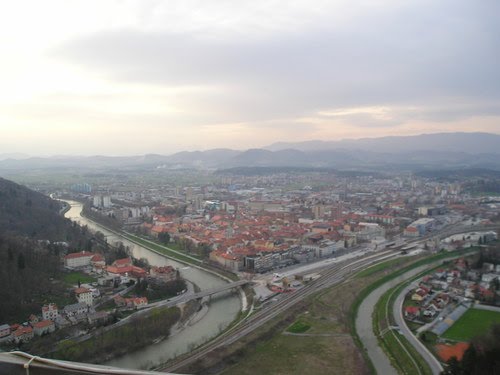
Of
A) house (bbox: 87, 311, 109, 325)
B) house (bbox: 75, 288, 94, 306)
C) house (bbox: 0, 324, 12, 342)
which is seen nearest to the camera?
house (bbox: 0, 324, 12, 342)

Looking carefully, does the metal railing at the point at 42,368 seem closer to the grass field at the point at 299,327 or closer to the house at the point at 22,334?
the grass field at the point at 299,327

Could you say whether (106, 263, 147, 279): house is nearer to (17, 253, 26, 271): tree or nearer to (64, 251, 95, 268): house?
(64, 251, 95, 268): house

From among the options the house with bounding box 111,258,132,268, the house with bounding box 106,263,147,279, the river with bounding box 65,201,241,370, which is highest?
the house with bounding box 111,258,132,268

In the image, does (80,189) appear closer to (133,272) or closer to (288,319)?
(133,272)

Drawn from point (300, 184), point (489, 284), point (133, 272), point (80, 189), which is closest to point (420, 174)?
point (300, 184)

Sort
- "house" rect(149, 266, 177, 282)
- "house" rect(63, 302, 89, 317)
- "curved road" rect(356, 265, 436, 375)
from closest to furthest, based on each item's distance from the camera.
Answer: "curved road" rect(356, 265, 436, 375)
"house" rect(63, 302, 89, 317)
"house" rect(149, 266, 177, 282)

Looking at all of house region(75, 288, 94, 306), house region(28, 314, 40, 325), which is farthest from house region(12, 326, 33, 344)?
house region(75, 288, 94, 306)

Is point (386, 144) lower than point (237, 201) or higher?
higher
